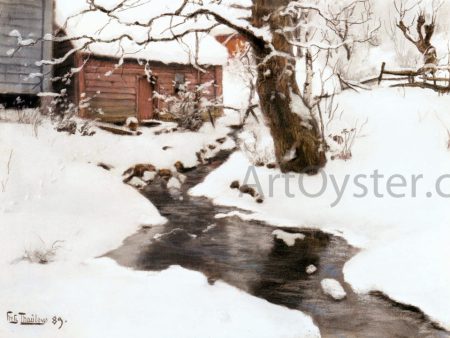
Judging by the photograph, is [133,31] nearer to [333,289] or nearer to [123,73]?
[123,73]

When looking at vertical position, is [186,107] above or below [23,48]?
below

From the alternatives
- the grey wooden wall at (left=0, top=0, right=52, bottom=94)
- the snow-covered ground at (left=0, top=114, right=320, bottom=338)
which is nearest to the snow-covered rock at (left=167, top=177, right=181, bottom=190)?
the snow-covered ground at (left=0, top=114, right=320, bottom=338)

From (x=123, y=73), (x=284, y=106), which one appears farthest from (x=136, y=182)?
(x=123, y=73)

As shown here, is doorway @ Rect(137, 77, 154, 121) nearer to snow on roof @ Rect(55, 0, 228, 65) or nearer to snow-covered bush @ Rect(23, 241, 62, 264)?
snow on roof @ Rect(55, 0, 228, 65)

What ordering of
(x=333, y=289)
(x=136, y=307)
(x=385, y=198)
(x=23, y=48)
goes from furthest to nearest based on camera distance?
(x=23, y=48), (x=385, y=198), (x=333, y=289), (x=136, y=307)

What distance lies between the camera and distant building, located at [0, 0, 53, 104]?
36.3ft

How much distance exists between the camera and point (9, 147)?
21.6 feet

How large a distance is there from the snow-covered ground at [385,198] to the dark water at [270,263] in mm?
249

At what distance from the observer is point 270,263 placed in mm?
5074

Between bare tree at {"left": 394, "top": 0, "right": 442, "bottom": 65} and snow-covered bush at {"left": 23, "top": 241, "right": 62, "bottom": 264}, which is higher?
bare tree at {"left": 394, "top": 0, "right": 442, "bottom": 65}

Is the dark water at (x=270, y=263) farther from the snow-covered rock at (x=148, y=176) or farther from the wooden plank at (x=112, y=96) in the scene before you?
the wooden plank at (x=112, y=96)
